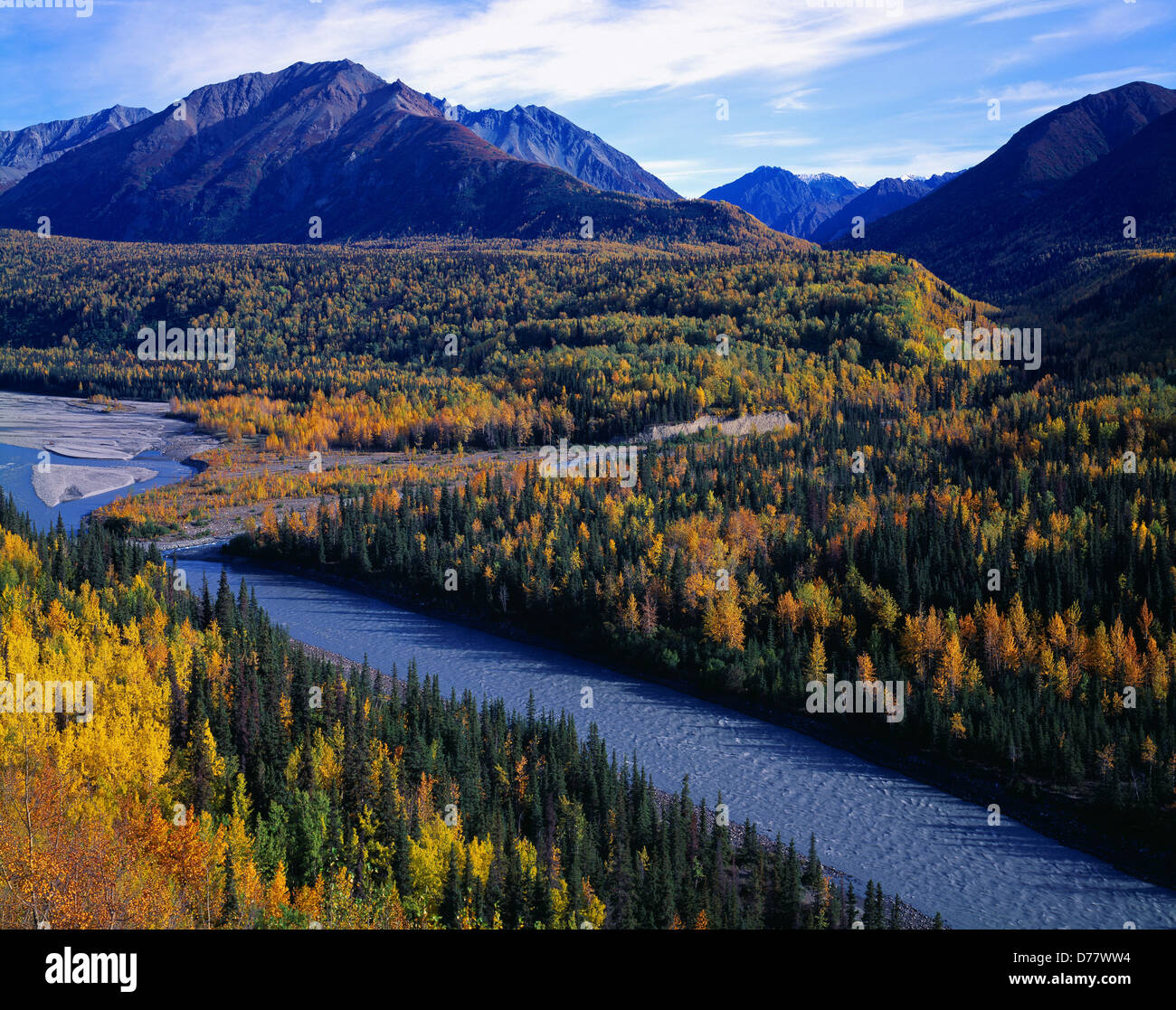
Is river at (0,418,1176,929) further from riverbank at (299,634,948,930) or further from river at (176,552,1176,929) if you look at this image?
riverbank at (299,634,948,930)

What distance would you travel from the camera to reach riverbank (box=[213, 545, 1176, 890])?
164 feet

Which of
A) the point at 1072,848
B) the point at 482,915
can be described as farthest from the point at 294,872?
the point at 1072,848

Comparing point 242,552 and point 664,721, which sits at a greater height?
point 242,552

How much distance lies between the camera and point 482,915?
→ 37.9 meters

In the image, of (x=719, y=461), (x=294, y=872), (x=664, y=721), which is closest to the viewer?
(x=294, y=872)

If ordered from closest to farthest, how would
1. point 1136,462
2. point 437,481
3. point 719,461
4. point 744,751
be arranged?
point 744,751
point 1136,462
point 719,461
point 437,481

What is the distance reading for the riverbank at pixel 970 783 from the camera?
49844 millimetres

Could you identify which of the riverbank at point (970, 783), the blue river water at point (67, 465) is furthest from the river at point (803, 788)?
the blue river water at point (67, 465)

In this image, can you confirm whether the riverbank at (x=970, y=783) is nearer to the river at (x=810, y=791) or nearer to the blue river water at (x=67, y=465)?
the river at (x=810, y=791)

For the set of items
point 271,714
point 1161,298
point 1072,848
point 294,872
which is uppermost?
point 1161,298

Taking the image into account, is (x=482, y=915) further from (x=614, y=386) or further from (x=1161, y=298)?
(x=1161, y=298)

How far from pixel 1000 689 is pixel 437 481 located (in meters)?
84.0

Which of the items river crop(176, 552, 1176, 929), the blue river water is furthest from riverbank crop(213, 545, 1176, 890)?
the blue river water

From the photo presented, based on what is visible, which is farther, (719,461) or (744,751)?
(719,461)
